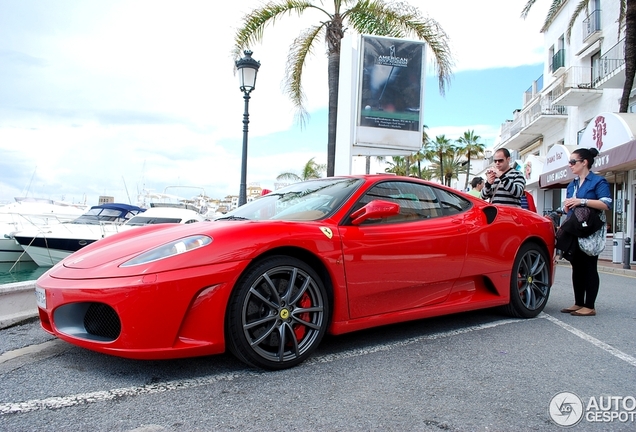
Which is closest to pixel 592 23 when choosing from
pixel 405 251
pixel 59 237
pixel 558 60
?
pixel 558 60

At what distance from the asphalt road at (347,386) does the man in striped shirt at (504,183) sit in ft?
6.57

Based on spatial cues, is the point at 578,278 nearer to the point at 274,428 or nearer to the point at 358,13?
the point at 274,428

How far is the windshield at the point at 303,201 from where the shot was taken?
3.27 meters

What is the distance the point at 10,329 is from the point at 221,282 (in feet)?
7.42

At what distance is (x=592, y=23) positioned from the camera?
66.8 ft

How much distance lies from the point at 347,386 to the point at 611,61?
20167 mm

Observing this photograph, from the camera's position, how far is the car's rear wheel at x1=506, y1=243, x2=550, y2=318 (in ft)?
13.7

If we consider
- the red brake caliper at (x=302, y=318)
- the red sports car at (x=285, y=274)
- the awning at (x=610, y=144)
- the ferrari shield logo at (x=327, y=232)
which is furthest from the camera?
the awning at (x=610, y=144)

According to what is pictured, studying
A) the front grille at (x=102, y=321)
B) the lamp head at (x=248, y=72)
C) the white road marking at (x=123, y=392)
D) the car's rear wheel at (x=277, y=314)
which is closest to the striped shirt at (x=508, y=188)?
the white road marking at (x=123, y=392)

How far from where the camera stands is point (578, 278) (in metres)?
4.64

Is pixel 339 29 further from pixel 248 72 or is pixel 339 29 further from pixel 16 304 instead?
pixel 16 304

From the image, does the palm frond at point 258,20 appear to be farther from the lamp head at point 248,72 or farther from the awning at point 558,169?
the awning at point 558,169

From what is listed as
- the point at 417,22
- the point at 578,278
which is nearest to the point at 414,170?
the point at 417,22

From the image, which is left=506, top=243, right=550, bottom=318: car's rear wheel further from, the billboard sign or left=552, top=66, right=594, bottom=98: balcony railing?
left=552, top=66, right=594, bottom=98: balcony railing
